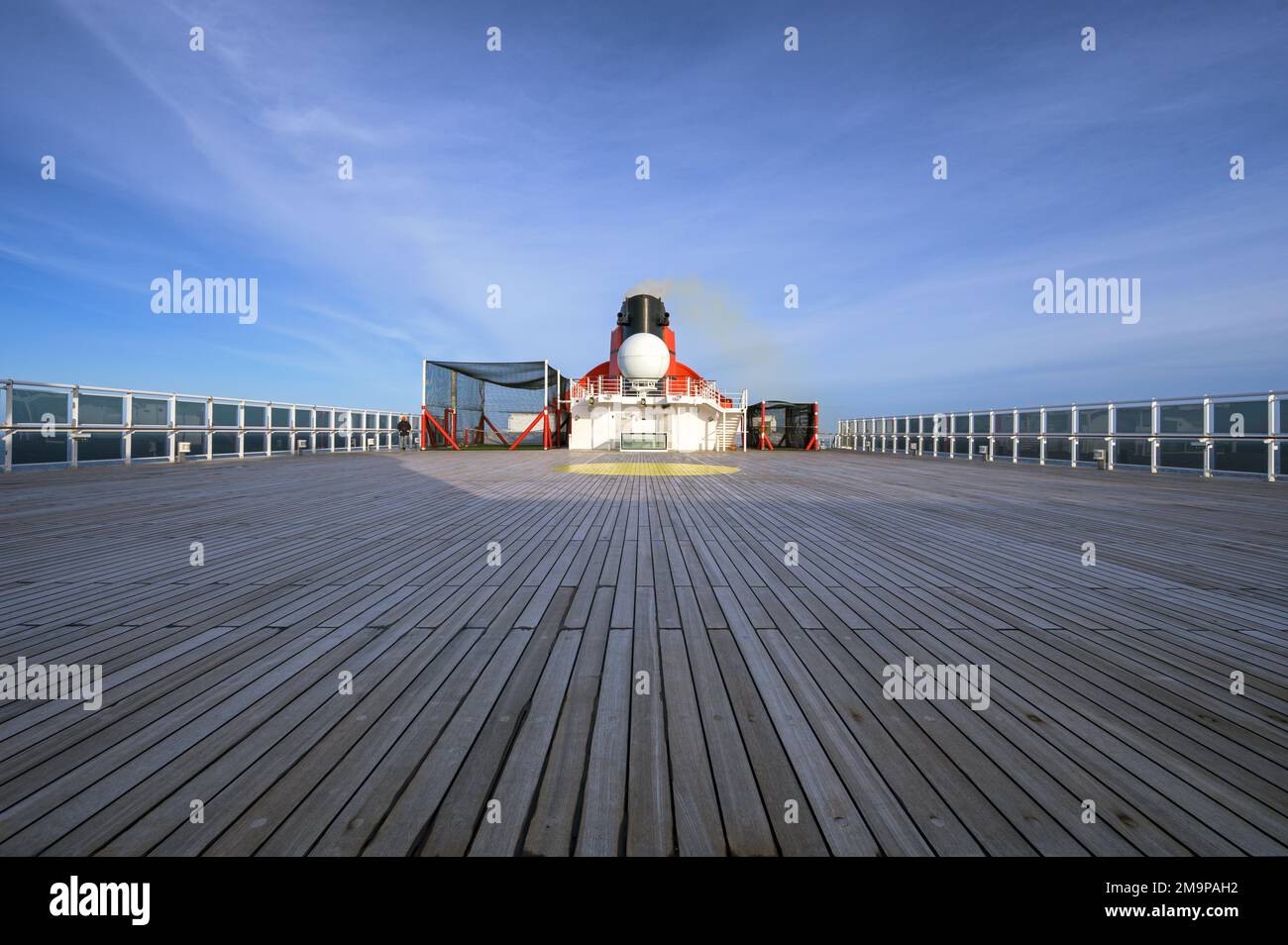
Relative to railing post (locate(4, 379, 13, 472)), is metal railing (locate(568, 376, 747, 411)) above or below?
above

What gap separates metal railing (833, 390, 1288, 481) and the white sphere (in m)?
13.6

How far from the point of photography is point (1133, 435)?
1441 centimetres

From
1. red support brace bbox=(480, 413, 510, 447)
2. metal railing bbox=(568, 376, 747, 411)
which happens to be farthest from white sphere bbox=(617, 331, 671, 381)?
red support brace bbox=(480, 413, 510, 447)

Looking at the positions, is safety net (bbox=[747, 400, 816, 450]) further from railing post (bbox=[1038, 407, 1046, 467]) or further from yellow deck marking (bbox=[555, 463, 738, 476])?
yellow deck marking (bbox=[555, 463, 738, 476])

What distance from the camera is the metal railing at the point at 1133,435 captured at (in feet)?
38.4

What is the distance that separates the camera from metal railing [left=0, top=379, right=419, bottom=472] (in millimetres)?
11641

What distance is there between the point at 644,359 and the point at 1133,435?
69.5 feet

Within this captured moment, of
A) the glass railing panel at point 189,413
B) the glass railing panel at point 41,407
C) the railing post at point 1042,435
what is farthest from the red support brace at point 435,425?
the railing post at point 1042,435

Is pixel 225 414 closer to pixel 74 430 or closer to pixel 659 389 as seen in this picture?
pixel 74 430

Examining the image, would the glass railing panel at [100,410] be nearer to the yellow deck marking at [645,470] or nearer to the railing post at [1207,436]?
the yellow deck marking at [645,470]

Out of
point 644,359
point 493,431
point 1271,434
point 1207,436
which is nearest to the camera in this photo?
point 1271,434

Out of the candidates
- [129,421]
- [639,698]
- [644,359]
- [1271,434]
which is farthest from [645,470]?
[644,359]

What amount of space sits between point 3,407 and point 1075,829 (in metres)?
16.8

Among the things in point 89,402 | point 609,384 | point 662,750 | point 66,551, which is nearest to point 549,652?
point 662,750
